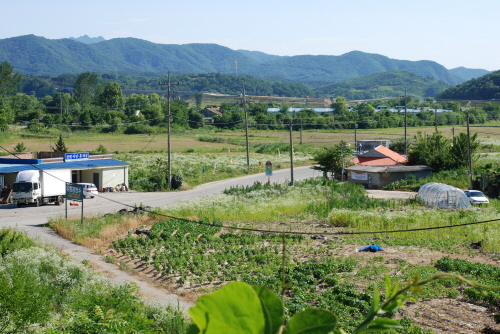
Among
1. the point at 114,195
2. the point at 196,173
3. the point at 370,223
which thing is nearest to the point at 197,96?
the point at 196,173

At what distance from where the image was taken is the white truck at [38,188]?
33.2 m

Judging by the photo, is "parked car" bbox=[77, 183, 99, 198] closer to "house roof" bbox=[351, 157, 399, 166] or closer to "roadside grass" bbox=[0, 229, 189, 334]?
"roadside grass" bbox=[0, 229, 189, 334]

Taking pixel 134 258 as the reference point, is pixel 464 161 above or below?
above

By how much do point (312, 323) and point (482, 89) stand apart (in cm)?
17358

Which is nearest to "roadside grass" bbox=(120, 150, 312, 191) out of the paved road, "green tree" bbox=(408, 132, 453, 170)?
the paved road

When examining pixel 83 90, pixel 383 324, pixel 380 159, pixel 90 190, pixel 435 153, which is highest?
pixel 83 90

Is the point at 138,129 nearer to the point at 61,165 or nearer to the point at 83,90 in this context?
the point at 61,165

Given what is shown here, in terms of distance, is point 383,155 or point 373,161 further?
point 383,155

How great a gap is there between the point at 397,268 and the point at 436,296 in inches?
119

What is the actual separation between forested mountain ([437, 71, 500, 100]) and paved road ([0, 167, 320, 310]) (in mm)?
119050

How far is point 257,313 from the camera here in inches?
50.1

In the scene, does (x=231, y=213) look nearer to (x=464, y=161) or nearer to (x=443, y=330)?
(x=443, y=330)

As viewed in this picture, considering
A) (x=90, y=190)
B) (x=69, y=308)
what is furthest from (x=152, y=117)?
(x=69, y=308)

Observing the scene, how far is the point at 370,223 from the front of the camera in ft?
88.3
